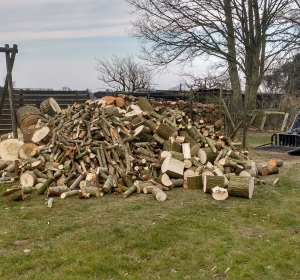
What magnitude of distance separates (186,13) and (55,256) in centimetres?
1683

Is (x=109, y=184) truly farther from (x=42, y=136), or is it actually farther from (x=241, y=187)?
(x=42, y=136)

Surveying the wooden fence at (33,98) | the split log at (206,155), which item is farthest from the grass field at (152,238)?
the wooden fence at (33,98)

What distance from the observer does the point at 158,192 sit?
6.37m

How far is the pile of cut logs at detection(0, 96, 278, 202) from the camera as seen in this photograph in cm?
673

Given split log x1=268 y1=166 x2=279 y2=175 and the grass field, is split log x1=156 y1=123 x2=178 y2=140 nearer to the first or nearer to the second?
the grass field

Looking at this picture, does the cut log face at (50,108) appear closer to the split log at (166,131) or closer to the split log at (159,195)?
the split log at (166,131)

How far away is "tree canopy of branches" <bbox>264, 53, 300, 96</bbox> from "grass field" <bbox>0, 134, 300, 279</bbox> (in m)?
18.1

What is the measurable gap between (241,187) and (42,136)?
4.97 m

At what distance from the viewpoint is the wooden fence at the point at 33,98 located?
46.1ft

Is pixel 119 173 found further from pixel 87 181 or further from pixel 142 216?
pixel 142 216

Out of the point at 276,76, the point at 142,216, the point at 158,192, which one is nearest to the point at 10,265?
the point at 142,216

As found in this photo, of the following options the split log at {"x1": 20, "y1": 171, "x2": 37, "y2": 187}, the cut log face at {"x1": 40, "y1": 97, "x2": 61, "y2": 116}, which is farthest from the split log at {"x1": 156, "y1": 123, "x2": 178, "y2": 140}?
the cut log face at {"x1": 40, "y1": 97, "x2": 61, "y2": 116}

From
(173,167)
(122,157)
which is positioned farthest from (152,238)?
(122,157)

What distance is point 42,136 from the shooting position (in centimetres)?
872
